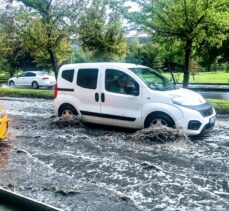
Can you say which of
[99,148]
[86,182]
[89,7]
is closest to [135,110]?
[99,148]

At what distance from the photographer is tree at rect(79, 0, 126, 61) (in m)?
22.2

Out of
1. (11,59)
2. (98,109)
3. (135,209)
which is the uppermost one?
(11,59)

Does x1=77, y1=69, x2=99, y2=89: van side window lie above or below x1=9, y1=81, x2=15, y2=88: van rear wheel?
above

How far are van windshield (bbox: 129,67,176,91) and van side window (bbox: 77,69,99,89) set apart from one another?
103cm

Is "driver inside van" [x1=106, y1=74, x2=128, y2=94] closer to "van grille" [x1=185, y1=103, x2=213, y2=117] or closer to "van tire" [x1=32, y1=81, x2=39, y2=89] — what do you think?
"van grille" [x1=185, y1=103, x2=213, y2=117]

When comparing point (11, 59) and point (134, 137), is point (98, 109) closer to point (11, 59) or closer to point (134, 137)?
point (134, 137)

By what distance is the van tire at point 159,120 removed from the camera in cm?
870

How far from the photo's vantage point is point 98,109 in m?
9.81

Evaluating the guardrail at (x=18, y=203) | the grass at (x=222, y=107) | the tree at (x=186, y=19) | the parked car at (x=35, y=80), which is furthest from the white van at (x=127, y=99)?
the parked car at (x=35, y=80)

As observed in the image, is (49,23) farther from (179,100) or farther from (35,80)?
(179,100)

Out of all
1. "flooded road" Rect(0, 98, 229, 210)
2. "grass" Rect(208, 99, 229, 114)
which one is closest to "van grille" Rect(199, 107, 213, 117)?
"flooded road" Rect(0, 98, 229, 210)

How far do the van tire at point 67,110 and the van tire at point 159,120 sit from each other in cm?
233

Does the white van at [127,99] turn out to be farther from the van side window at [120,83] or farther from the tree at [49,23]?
the tree at [49,23]

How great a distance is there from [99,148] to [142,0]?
27.7 feet
